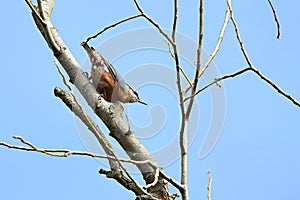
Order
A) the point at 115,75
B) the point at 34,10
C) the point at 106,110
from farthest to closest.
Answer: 1. the point at 115,75
2. the point at 106,110
3. the point at 34,10

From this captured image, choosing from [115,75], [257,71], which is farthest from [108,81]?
[257,71]

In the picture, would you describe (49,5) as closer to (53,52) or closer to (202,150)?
(53,52)

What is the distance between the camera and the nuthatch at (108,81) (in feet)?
9.84

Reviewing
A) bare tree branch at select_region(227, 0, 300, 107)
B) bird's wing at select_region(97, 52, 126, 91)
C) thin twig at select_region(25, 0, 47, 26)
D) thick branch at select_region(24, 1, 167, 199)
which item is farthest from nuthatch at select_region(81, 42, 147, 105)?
bare tree branch at select_region(227, 0, 300, 107)

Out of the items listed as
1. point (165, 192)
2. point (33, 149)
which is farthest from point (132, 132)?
point (33, 149)

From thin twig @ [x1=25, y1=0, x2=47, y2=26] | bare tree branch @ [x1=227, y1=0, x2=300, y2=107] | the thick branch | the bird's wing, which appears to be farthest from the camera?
the bird's wing

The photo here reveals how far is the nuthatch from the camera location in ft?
9.84

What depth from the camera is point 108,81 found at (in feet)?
10.1

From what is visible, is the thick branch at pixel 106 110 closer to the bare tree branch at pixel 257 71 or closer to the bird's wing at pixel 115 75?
the bird's wing at pixel 115 75

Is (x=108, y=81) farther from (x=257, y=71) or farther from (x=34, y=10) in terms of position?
(x=257, y=71)

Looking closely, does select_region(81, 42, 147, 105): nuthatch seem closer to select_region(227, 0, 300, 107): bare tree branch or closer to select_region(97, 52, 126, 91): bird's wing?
select_region(97, 52, 126, 91): bird's wing

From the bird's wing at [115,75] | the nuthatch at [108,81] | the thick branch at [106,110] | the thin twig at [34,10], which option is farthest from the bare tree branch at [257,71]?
the bird's wing at [115,75]

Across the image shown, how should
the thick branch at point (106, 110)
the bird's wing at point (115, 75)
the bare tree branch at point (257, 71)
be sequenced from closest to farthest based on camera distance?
the bare tree branch at point (257, 71) → the thick branch at point (106, 110) → the bird's wing at point (115, 75)

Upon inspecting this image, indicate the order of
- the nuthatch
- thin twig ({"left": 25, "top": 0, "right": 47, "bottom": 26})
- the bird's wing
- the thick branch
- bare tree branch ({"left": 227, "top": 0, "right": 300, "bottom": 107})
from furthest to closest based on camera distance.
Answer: the bird's wing, the nuthatch, the thick branch, thin twig ({"left": 25, "top": 0, "right": 47, "bottom": 26}), bare tree branch ({"left": 227, "top": 0, "right": 300, "bottom": 107})
